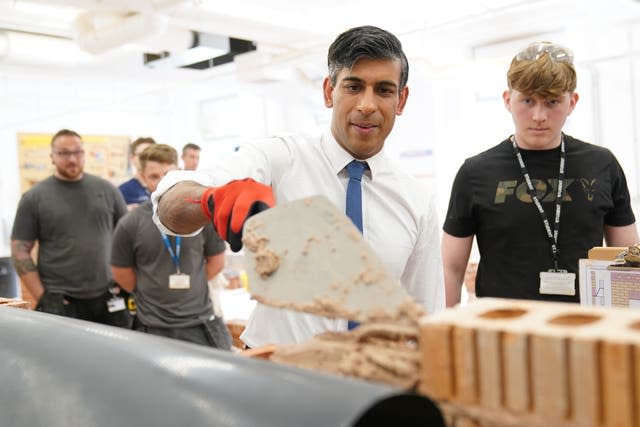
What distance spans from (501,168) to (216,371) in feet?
4.68

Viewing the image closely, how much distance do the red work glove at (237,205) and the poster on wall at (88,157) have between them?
7430mm

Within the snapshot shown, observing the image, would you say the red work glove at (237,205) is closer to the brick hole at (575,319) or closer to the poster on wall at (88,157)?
the brick hole at (575,319)

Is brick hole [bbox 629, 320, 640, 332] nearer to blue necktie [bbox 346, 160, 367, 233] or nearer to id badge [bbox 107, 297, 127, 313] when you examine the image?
blue necktie [bbox 346, 160, 367, 233]

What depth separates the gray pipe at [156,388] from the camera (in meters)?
0.53

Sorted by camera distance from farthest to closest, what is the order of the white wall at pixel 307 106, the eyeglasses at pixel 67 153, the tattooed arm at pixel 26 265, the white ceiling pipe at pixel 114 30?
the white wall at pixel 307 106, the white ceiling pipe at pixel 114 30, the eyeglasses at pixel 67 153, the tattooed arm at pixel 26 265

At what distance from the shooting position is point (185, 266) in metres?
2.94

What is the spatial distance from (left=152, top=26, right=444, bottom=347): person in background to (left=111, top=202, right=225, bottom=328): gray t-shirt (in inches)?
60.2

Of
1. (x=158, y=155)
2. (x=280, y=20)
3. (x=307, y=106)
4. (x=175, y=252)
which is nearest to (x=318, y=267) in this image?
(x=175, y=252)

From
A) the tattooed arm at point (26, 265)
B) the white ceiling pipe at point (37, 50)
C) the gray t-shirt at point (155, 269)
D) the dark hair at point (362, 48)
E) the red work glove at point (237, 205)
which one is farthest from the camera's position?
the white ceiling pipe at point (37, 50)

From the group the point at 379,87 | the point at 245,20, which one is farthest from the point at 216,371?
the point at 245,20

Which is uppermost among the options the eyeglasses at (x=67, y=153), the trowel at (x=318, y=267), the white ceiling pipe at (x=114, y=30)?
the white ceiling pipe at (x=114, y=30)

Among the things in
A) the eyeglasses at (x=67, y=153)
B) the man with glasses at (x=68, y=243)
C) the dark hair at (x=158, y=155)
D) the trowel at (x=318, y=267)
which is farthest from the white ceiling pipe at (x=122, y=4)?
the trowel at (x=318, y=267)

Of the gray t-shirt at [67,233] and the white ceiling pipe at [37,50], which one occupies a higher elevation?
the white ceiling pipe at [37,50]

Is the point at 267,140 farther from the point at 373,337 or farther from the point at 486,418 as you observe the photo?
the point at 486,418
